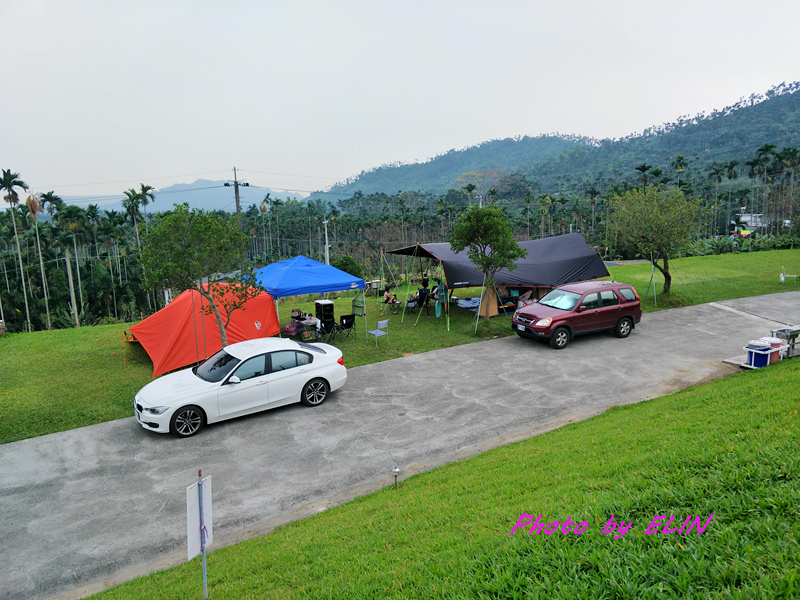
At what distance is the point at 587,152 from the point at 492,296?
164247 mm

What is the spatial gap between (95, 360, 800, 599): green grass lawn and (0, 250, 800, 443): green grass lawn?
6.03m

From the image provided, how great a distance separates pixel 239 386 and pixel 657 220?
51.5 ft

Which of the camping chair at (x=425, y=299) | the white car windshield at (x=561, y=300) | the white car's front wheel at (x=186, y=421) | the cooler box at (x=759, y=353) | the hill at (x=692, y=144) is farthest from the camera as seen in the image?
the hill at (x=692, y=144)

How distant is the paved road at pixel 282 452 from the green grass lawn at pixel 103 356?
837mm

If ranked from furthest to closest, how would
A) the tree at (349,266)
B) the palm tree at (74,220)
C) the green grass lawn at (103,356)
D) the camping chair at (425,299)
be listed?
the palm tree at (74,220) < the tree at (349,266) < the camping chair at (425,299) < the green grass lawn at (103,356)

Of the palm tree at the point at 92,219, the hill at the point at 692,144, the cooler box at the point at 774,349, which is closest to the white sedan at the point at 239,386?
the cooler box at the point at 774,349

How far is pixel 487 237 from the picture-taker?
48.3 feet

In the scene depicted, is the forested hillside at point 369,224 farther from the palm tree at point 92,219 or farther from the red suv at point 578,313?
the red suv at point 578,313

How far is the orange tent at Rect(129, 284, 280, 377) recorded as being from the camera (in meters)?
11.2

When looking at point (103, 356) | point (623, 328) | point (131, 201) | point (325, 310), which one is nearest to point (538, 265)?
point (623, 328)

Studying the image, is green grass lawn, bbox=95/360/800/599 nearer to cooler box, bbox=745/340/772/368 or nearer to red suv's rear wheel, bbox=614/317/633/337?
cooler box, bbox=745/340/772/368

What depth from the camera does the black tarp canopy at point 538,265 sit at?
16297mm

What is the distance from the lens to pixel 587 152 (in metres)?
160

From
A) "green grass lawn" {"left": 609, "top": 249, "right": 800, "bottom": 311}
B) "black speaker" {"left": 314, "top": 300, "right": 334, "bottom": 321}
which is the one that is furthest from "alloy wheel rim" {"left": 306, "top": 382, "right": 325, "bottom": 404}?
"green grass lawn" {"left": 609, "top": 249, "right": 800, "bottom": 311}
